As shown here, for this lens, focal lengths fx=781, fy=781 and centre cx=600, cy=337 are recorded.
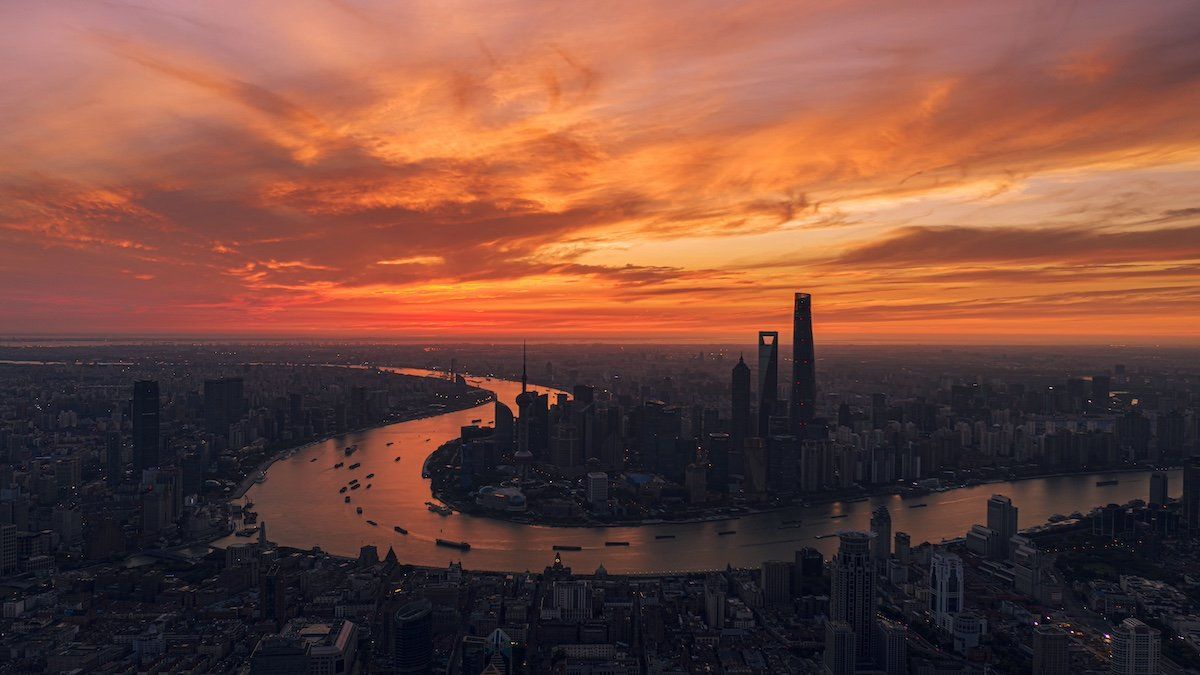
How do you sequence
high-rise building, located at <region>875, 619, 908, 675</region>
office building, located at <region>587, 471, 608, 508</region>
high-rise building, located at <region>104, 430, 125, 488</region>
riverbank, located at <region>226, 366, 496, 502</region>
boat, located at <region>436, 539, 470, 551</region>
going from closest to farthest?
high-rise building, located at <region>875, 619, 908, 675</region> < boat, located at <region>436, 539, 470, 551</region> < office building, located at <region>587, 471, 608, 508</region> < riverbank, located at <region>226, 366, 496, 502</region> < high-rise building, located at <region>104, 430, 125, 488</region>

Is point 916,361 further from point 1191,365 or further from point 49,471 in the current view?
point 49,471

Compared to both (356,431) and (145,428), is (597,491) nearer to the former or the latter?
(145,428)

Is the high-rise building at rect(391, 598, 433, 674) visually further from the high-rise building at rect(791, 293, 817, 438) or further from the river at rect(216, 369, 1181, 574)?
→ the high-rise building at rect(791, 293, 817, 438)

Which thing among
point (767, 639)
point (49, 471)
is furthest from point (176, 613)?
point (49, 471)

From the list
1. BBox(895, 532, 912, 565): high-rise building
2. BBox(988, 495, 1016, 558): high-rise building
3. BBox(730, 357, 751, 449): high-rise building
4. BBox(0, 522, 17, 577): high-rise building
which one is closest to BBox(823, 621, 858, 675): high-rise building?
BBox(895, 532, 912, 565): high-rise building

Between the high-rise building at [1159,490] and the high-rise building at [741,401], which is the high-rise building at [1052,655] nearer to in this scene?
the high-rise building at [1159,490]

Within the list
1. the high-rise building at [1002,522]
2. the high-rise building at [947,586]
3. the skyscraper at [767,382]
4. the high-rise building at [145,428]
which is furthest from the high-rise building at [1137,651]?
the high-rise building at [145,428]
